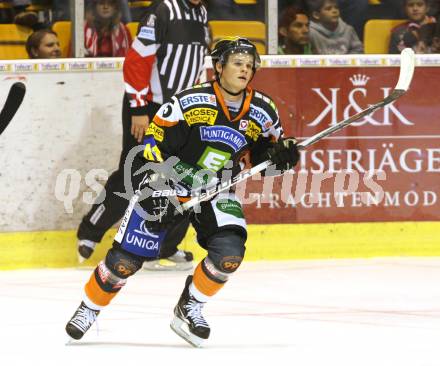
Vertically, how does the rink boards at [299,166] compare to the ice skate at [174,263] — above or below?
above

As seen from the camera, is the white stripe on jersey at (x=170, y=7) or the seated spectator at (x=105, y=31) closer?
the white stripe on jersey at (x=170, y=7)

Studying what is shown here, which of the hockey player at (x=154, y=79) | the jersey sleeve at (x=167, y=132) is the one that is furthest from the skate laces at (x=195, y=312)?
the hockey player at (x=154, y=79)

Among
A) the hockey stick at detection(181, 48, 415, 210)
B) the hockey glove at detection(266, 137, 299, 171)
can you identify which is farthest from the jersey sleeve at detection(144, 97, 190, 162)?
the hockey glove at detection(266, 137, 299, 171)

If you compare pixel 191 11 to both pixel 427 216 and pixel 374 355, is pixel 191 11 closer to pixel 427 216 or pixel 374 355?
pixel 427 216

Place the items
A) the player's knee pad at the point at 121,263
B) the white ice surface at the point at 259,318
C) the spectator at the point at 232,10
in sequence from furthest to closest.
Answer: the spectator at the point at 232,10
the player's knee pad at the point at 121,263
the white ice surface at the point at 259,318

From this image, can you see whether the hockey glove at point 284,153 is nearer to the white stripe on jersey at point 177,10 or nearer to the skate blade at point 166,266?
the white stripe on jersey at point 177,10

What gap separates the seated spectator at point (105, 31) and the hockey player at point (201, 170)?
1919mm

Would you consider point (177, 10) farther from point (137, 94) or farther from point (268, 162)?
point (268, 162)

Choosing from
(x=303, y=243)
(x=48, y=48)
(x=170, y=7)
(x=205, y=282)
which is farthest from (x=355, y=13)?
(x=205, y=282)

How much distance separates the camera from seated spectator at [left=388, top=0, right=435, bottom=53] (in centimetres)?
655

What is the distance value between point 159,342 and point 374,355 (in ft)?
2.50

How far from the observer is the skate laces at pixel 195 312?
4270 millimetres

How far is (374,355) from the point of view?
4.10m

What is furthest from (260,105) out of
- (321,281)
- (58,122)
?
(58,122)
